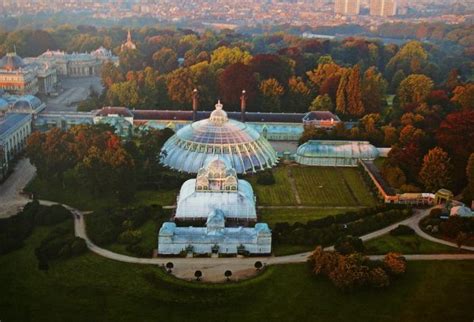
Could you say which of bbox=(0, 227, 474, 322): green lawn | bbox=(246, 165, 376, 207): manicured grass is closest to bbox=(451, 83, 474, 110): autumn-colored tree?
bbox=(246, 165, 376, 207): manicured grass

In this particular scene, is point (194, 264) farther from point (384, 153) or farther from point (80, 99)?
point (80, 99)

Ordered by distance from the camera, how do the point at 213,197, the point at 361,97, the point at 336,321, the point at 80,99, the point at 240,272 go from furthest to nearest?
1. the point at 80,99
2. the point at 361,97
3. the point at 213,197
4. the point at 240,272
5. the point at 336,321

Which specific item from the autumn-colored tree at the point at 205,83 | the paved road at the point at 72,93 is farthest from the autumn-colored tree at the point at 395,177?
the paved road at the point at 72,93

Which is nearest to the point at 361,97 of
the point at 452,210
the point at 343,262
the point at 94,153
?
the point at 452,210

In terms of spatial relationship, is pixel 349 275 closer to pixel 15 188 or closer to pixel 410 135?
pixel 410 135

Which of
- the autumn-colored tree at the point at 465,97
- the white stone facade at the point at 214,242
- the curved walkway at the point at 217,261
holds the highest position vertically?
the autumn-colored tree at the point at 465,97

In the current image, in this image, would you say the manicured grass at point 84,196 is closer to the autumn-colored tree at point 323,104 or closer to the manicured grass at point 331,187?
the manicured grass at point 331,187

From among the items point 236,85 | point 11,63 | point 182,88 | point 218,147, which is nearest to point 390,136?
point 218,147

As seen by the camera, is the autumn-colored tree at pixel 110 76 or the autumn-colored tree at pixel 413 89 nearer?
the autumn-colored tree at pixel 413 89
